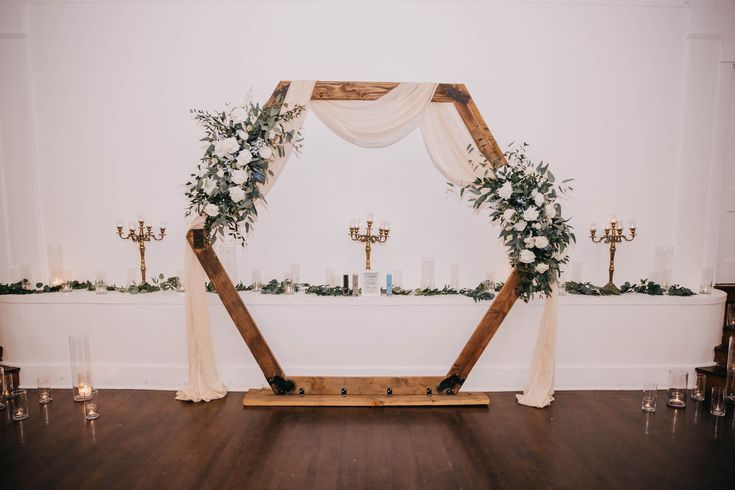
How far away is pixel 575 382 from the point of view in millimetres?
5039

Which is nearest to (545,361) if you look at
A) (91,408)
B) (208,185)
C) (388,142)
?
(388,142)

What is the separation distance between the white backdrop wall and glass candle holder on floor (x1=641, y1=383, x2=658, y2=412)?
5.22 feet

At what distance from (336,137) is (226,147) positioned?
162 cm

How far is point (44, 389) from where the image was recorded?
4520 mm

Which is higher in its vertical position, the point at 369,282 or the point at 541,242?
the point at 541,242

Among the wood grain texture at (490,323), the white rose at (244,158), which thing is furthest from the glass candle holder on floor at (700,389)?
the white rose at (244,158)

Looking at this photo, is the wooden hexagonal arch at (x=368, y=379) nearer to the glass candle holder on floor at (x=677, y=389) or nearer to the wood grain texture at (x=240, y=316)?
the wood grain texture at (x=240, y=316)

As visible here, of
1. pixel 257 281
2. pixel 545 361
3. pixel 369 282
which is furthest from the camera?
pixel 257 281

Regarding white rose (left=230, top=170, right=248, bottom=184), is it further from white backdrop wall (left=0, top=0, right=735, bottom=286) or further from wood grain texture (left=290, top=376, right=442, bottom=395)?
wood grain texture (left=290, top=376, right=442, bottom=395)

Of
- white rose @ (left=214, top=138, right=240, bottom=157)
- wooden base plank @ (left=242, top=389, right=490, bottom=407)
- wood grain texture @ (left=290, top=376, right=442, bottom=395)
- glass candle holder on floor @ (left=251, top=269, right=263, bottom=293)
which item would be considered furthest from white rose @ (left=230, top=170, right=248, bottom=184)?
wooden base plank @ (left=242, top=389, right=490, bottom=407)

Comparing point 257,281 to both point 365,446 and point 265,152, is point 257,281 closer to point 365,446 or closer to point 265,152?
point 265,152

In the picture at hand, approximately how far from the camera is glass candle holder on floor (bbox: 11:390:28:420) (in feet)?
13.8

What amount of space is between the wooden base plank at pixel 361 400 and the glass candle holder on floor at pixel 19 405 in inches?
77.9

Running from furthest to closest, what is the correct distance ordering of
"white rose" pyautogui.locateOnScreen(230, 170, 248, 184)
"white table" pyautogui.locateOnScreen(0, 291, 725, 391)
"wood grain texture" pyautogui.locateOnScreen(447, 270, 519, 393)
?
"white table" pyautogui.locateOnScreen(0, 291, 725, 391), "wood grain texture" pyautogui.locateOnScreen(447, 270, 519, 393), "white rose" pyautogui.locateOnScreen(230, 170, 248, 184)
